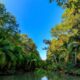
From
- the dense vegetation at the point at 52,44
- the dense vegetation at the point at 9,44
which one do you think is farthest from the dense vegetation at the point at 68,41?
the dense vegetation at the point at 9,44

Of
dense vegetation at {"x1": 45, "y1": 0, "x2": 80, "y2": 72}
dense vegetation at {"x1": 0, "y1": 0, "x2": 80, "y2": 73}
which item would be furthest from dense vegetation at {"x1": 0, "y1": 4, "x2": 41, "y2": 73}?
dense vegetation at {"x1": 45, "y1": 0, "x2": 80, "y2": 72}

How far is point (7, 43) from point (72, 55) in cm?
1102

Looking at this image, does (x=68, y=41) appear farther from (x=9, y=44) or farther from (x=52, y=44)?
(x=9, y=44)

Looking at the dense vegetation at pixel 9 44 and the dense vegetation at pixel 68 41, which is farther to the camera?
the dense vegetation at pixel 68 41

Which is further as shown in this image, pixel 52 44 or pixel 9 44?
pixel 52 44

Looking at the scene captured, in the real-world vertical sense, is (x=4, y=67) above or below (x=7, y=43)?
below

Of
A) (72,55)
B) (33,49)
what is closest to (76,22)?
(72,55)

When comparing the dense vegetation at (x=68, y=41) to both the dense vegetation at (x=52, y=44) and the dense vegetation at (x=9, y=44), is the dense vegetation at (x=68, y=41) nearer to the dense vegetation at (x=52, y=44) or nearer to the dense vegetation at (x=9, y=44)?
the dense vegetation at (x=52, y=44)

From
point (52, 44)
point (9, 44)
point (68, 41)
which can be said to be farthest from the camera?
point (52, 44)

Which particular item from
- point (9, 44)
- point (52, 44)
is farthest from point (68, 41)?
point (9, 44)

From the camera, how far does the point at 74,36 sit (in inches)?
1313

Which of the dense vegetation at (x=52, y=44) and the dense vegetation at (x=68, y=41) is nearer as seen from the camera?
the dense vegetation at (x=52, y=44)

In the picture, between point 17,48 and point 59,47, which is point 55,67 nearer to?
point 59,47

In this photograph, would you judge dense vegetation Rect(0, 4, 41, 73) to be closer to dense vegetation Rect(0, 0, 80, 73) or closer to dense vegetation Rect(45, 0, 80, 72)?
dense vegetation Rect(0, 0, 80, 73)
